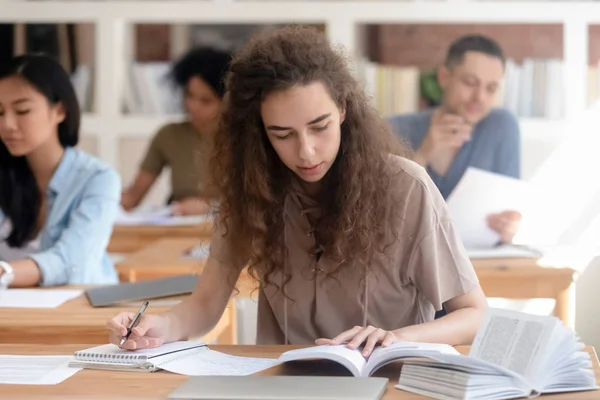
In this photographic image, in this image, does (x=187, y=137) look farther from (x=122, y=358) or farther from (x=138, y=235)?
(x=122, y=358)

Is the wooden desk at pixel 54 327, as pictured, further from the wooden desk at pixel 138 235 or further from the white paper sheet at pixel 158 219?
the white paper sheet at pixel 158 219

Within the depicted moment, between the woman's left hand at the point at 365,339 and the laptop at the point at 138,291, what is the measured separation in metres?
0.82

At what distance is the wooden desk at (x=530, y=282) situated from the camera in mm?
2850

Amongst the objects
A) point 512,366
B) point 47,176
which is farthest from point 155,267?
point 512,366

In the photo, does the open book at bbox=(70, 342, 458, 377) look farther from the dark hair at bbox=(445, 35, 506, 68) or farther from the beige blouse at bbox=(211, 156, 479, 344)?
the dark hair at bbox=(445, 35, 506, 68)

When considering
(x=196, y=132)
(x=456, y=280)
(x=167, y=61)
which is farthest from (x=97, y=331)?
A: (x=167, y=61)

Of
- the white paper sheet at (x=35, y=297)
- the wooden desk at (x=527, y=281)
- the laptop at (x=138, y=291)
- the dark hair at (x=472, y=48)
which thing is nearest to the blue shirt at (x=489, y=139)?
the dark hair at (x=472, y=48)

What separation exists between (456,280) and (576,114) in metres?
3.31

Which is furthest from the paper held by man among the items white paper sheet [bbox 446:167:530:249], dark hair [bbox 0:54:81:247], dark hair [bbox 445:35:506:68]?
dark hair [bbox 0:54:81:247]

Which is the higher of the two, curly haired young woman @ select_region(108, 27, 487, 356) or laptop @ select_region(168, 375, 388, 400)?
curly haired young woman @ select_region(108, 27, 487, 356)

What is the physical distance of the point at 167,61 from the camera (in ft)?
20.2

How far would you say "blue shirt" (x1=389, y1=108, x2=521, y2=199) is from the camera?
12.3ft

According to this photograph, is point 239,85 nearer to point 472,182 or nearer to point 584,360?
point 584,360

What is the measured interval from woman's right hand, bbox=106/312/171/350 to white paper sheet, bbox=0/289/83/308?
Result: 22.0 inches
